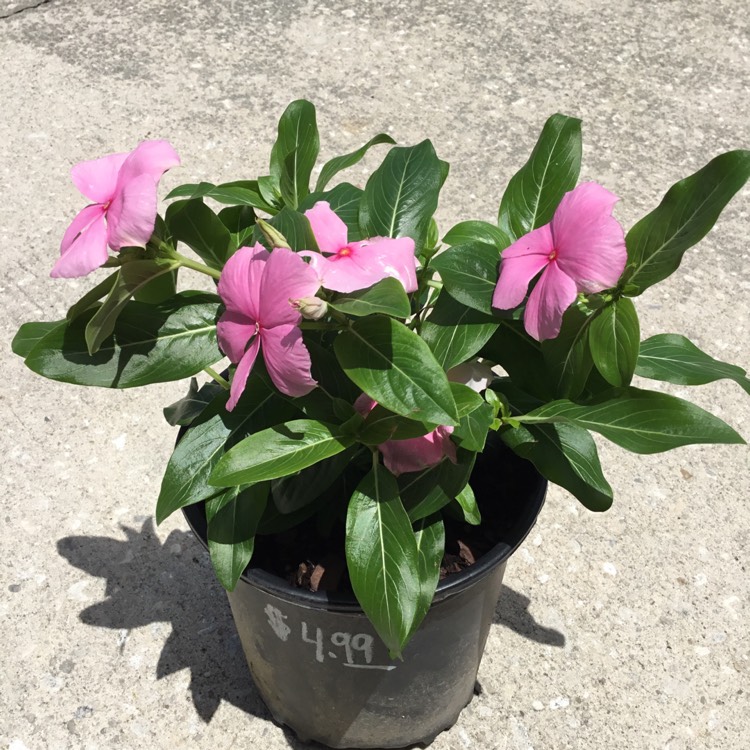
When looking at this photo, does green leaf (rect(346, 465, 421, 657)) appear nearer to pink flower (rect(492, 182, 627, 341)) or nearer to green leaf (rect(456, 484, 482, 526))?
green leaf (rect(456, 484, 482, 526))

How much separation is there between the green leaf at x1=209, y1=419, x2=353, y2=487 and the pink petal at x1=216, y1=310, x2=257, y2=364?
0.10 m

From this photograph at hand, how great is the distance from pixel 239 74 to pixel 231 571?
2093 millimetres

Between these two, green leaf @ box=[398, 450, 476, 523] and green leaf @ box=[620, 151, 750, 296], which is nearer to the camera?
green leaf @ box=[620, 151, 750, 296]

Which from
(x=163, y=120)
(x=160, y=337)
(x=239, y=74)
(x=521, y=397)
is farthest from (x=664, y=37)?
(x=160, y=337)

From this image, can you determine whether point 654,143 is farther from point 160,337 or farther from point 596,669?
point 160,337

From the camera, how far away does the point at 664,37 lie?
2.97 metres

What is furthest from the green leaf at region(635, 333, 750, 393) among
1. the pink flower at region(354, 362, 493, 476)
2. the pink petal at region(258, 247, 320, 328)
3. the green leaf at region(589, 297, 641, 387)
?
the pink petal at region(258, 247, 320, 328)

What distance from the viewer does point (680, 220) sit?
33.3 inches

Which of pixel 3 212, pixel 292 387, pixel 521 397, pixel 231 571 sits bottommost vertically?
pixel 3 212

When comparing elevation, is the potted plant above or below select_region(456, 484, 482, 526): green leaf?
above

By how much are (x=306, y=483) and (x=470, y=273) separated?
0.95 feet

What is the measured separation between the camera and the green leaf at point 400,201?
3.34 feet

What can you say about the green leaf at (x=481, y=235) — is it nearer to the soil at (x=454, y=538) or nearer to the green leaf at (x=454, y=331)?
the green leaf at (x=454, y=331)

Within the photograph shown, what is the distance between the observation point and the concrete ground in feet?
4.97
